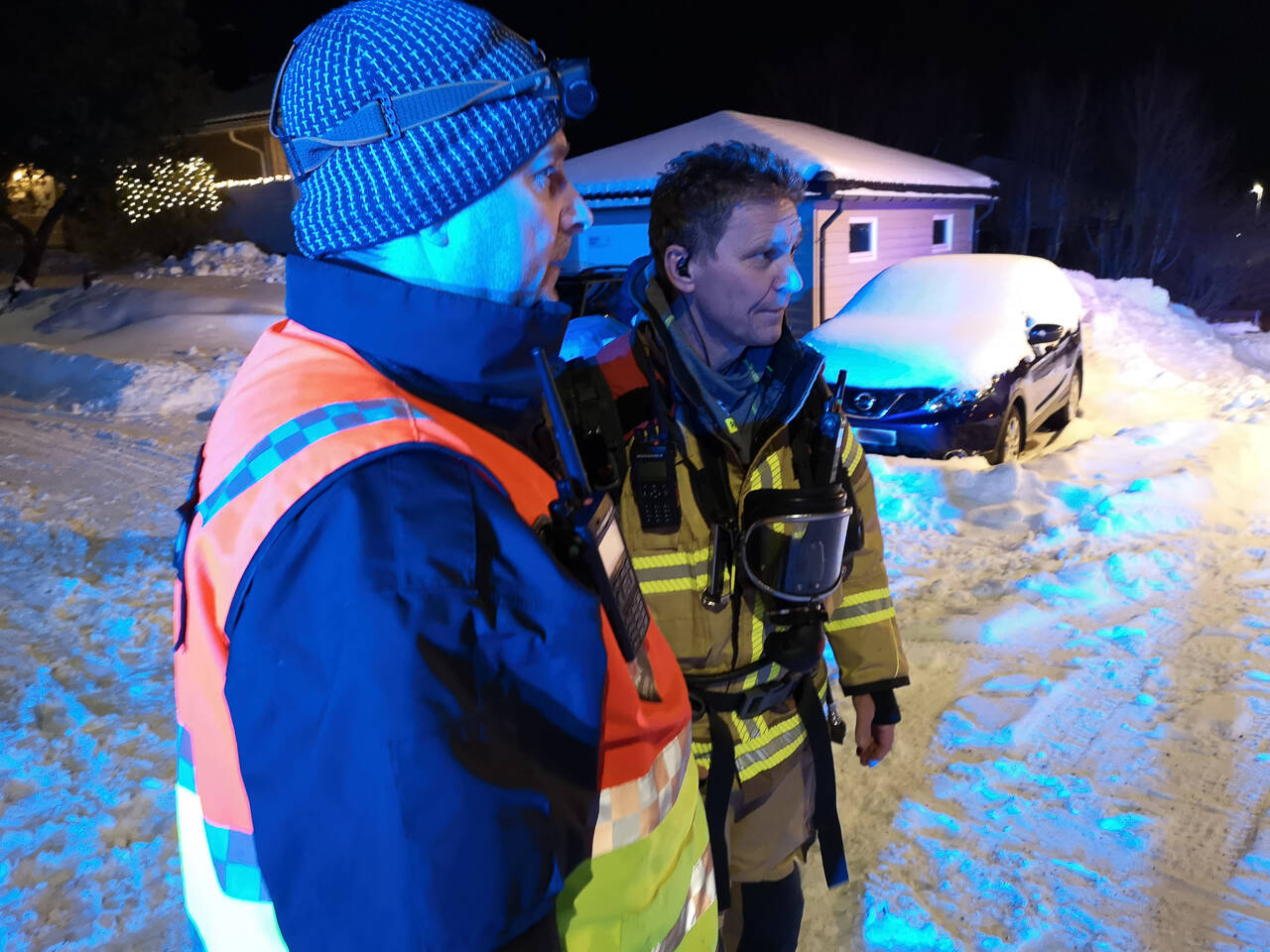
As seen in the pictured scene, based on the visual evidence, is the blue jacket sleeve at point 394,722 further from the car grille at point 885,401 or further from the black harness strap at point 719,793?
the car grille at point 885,401

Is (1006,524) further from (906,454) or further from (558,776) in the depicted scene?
(558,776)

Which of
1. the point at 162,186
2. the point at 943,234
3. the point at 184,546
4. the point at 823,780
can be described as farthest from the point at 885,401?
A: the point at 162,186

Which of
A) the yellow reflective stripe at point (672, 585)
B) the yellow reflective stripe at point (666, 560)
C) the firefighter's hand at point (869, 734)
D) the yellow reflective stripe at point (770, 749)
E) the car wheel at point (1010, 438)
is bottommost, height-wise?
the car wheel at point (1010, 438)

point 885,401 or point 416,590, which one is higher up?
point 416,590

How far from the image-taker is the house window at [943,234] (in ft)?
59.8

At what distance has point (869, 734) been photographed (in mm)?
2250

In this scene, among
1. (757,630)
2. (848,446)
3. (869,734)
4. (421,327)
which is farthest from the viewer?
(869,734)

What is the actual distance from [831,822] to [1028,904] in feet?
3.26

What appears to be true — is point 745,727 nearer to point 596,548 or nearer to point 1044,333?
point 596,548

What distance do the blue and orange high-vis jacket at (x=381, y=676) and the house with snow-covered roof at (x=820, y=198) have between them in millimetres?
12780

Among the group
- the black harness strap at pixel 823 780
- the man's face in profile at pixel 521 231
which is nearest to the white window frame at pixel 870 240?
the black harness strap at pixel 823 780

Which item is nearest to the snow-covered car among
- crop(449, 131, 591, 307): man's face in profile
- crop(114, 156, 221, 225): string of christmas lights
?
crop(449, 131, 591, 307): man's face in profile

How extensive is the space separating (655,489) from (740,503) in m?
0.21

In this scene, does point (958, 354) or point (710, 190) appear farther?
point (958, 354)
